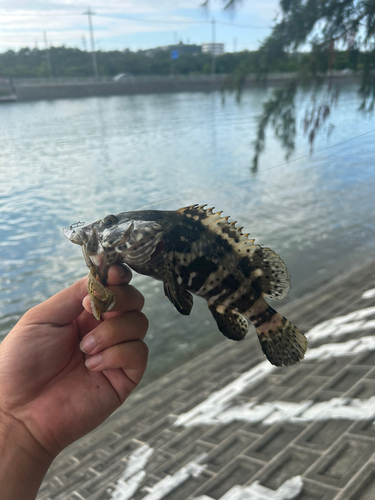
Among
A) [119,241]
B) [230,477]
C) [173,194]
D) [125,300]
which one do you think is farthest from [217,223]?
[173,194]

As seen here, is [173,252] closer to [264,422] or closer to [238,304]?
[238,304]

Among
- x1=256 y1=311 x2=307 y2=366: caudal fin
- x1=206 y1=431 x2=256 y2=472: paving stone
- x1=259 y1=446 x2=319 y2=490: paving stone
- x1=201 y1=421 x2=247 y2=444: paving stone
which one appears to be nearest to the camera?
x1=256 y1=311 x2=307 y2=366: caudal fin

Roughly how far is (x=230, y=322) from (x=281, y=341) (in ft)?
0.41

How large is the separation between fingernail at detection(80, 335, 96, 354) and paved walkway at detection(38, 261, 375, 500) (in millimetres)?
1351

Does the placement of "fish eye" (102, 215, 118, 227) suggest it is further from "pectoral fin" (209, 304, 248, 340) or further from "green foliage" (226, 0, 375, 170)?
"green foliage" (226, 0, 375, 170)

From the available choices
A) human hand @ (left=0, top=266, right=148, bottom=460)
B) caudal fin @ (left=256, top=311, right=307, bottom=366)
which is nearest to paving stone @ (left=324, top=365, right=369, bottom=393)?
human hand @ (left=0, top=266, right=148, bottom=460)

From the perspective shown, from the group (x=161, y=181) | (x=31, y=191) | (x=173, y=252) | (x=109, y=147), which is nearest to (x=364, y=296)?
(x=173, y=252)

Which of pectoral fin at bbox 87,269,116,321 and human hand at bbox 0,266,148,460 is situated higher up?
pectoral fin at bbox 87,269,116,321

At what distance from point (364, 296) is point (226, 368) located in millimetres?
1626

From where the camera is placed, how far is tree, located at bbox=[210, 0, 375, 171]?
3312 mm

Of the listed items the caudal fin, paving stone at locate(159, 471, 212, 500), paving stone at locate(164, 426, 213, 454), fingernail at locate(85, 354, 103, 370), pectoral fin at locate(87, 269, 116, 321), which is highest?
pectoral fin at locate(87, 269, 116, 321)

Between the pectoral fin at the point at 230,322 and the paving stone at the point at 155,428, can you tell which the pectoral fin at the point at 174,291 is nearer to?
the pectoral fin at the point at 230,322

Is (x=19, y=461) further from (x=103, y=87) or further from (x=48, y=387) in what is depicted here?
(x=103, y=87)

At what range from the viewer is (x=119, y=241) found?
29.9 inches
